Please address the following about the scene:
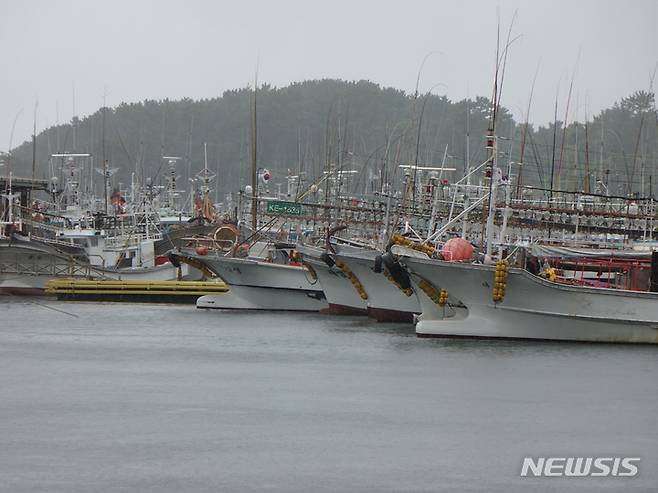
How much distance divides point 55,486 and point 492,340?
20.4 meters

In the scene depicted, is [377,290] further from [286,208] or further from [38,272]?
[38,272]

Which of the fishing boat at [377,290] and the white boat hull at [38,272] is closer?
the fishing boat at [377,290]

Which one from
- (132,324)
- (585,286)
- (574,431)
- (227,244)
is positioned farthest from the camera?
(227,244)

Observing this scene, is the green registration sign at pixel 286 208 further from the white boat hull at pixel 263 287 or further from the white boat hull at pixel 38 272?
the white boat hull at pixel 38 272

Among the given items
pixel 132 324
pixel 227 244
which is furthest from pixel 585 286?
pixel 227 244

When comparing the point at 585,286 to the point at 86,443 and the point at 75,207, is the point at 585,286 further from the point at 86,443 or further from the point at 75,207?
Result: the point at 75,207

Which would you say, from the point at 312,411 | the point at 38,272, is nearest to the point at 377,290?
the point at 312,411

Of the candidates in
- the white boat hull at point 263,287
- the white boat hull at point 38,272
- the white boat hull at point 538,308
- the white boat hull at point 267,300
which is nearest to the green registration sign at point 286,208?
the white boat hull at point 263,287

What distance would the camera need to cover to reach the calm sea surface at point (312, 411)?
2286 cm

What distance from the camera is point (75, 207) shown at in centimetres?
7794

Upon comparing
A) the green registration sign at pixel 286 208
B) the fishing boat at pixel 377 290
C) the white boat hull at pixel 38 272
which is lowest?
the white boat hull at pixel 38 272

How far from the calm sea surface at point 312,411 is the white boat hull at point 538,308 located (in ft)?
1.60

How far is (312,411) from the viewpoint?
95.3 feet

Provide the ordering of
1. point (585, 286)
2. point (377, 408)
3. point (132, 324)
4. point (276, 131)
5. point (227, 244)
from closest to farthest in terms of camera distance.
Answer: point (377, 408)
point (585, 286)
point (132, 324)
point (227, 244)
point (276, 131)
